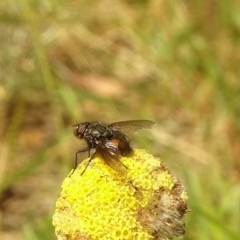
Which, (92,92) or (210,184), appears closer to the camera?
(210,184)

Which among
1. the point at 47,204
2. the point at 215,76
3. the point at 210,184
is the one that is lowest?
the point at 210,184

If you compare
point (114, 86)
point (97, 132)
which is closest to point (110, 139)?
point (97, 132)

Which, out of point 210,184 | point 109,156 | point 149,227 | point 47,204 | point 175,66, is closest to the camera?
point 149,227

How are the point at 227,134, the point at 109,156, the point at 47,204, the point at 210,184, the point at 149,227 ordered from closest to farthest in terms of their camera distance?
1. the point at 149,227
2. the point at 109,156
3. the point at 210,184
4. the point at 47,204
5. the point at 227,134

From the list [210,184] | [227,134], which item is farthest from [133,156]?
[227,134]

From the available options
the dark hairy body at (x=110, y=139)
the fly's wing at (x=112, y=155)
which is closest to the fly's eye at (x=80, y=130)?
the dark hairy body at (x=110, y=139)

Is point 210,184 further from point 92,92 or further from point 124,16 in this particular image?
point 124,16
